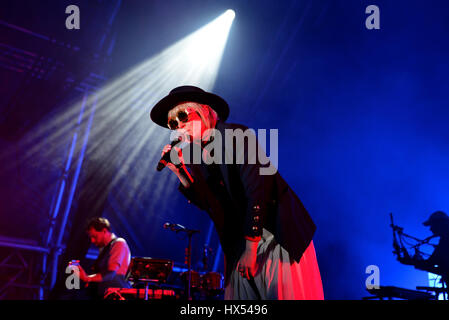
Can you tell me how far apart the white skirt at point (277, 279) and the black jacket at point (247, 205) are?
2.5 inches

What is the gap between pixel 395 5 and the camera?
7242 mm

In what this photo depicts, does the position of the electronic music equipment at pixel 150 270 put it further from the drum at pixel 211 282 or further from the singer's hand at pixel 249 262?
the singer's hand at pixel 249 262

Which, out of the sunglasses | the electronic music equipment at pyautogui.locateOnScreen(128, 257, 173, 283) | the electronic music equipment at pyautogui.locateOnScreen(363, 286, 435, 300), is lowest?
the electronic music equipment at pyautogui.locateOnScreen(363, 286, 435, 300)

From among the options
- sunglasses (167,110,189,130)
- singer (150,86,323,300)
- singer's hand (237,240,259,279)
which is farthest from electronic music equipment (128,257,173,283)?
singer's hand (237,240,259,279)

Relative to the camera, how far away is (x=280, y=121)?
380 inches

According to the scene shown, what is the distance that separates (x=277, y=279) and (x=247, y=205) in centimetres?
39

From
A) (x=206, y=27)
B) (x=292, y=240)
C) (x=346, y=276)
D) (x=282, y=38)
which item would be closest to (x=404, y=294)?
(x=346, y=276)

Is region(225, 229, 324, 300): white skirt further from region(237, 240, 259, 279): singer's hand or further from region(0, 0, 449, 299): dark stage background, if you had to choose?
region(0, 0, 449, 299): dark stage background

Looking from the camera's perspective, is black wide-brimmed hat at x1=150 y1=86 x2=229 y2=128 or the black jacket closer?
the black jacket

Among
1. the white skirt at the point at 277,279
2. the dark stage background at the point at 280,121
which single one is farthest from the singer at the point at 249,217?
the dark stage background at the point at 280,121

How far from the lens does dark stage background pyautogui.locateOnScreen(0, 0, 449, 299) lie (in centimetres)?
707

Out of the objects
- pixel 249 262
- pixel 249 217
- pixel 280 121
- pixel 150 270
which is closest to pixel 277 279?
pixel 249 262

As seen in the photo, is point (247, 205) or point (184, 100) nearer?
point (247, 205)

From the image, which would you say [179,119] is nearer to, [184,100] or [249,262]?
[184,100]
